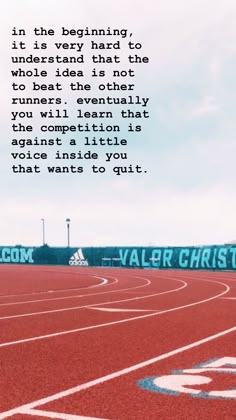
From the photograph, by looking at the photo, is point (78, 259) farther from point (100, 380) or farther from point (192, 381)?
point (192, 381)

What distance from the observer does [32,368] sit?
26.3 feet

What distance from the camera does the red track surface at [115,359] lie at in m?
6.04

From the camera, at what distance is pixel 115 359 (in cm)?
865

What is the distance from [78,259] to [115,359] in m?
45.4

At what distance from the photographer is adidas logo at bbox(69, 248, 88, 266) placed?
53.2m

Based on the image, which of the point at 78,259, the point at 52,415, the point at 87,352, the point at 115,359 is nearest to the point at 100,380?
the point at 115,359

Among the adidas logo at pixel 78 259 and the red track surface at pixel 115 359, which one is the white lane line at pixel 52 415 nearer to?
the red track surface at pixel 115 359

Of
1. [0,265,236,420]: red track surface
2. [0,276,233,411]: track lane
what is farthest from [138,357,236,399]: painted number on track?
[0,276,233,411]: track lane

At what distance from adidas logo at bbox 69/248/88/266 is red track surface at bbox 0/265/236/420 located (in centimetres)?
3615

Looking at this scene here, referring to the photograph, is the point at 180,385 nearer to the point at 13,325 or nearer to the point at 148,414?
the point at 148,414

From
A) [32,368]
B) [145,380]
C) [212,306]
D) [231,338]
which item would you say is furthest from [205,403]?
[212,306]

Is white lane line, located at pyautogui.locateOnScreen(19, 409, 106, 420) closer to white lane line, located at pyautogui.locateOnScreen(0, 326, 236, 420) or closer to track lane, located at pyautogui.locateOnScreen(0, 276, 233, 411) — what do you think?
white lane line, located at pyautogui.locateOnScreen(0, 326, 236, 420)

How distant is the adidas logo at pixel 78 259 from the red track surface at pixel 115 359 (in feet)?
119

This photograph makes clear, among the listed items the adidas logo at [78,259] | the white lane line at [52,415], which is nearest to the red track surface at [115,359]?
the white lane line at [52,415]
